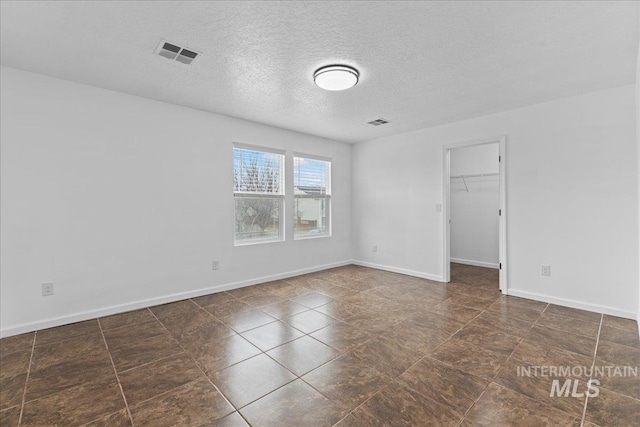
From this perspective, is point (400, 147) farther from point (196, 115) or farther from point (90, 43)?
point (90, 43)

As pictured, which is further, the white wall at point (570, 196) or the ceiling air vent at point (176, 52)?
the white wall at point (570, 196)

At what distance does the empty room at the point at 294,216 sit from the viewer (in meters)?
1.92

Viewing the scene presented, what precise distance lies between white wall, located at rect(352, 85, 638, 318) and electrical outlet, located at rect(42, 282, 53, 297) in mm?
4937

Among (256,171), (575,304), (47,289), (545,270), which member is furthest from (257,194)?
(575,304)

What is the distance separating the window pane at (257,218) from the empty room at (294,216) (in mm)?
33

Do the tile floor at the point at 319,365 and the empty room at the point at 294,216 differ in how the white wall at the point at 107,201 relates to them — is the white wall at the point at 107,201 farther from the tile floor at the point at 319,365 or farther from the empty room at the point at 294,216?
the tile floor at the point at 319,365

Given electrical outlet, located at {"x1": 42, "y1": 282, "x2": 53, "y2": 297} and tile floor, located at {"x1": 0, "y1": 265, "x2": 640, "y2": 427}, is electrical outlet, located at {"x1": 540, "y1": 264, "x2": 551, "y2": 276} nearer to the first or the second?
tile floor, located at {"x1": 0, "y1": 265, "x2": 640, "y2": 427}

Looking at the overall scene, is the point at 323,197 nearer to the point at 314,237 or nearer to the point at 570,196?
the point at 314,237

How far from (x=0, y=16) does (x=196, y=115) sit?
1.95 metres

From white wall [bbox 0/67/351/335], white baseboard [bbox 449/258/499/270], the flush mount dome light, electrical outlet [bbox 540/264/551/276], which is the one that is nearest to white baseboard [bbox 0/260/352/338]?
white wall [bbox 0/67/351/335]

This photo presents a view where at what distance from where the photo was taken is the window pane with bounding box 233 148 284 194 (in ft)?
14.4

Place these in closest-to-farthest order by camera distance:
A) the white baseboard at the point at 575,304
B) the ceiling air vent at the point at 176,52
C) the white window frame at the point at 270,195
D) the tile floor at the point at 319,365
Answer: the tile floor at the point at 319,365 → the ceiling air vent at the point at 176,52 → the white baseboard at the point at 575,304 → the white window frame at the point at 270,195

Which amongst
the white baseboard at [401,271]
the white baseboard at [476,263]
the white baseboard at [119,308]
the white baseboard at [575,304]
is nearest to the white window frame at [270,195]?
the white baseboard at [119,308]

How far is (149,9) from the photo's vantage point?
1.97 metres
